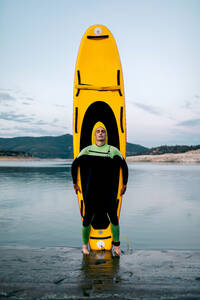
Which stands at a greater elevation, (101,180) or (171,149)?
(101,180)

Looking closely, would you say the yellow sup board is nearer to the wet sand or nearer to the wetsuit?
the wetsuit

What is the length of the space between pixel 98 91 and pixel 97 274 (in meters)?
2.88

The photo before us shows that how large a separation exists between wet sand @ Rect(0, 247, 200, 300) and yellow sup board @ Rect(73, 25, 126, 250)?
4.30ft

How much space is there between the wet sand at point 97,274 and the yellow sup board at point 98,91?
4.30 feet

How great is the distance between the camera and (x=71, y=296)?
2326 millimetres

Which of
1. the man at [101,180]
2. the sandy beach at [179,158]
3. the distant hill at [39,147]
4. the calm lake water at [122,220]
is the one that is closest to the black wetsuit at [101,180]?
the man at [101,180]

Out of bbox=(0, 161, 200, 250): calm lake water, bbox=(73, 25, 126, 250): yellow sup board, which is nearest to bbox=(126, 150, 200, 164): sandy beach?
bbox=(0, 161, 200, 250): calm lake water

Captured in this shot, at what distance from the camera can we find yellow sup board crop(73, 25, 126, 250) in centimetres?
449

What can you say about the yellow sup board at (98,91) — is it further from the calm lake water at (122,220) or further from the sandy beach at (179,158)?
the sandy beach at (179,158)

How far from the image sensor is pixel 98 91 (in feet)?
15.1

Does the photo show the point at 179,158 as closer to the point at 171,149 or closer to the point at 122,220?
the point at 171,149

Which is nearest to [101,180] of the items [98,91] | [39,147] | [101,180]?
[101,180]

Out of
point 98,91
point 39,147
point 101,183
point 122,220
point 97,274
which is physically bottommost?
point 39,147

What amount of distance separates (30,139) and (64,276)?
201362 mm
